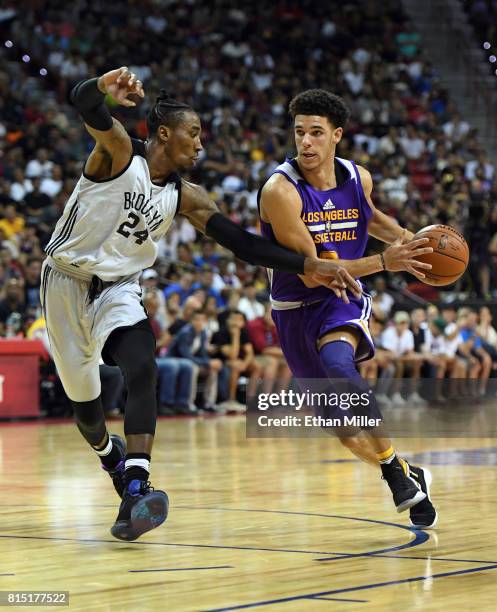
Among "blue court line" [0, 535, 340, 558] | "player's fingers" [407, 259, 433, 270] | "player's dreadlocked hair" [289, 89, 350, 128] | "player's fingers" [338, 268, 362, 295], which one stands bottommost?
"blue court line" [0, 535, 340, 558]

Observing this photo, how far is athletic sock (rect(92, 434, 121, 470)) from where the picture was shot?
6.47 m

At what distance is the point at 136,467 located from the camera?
5.64 metres

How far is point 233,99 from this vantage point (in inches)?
886

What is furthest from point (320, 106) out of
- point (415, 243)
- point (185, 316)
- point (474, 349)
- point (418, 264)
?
point (474, 349)

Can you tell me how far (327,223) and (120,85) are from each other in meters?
1.59

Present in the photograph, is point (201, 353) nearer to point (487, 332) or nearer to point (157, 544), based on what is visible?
point (487, 332)

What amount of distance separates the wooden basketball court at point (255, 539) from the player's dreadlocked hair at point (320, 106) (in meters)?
2.20

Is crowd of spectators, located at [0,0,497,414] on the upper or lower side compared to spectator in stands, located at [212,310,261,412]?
upper

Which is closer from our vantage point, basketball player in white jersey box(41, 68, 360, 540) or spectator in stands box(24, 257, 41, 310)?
basketball player in white jersey box(41, 68, 360, 540)

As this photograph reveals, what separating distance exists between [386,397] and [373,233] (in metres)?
10.6

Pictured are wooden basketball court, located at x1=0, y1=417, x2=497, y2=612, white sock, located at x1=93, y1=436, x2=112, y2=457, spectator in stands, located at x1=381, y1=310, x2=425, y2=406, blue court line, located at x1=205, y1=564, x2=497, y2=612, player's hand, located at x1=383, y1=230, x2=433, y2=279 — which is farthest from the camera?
spectator in stands, located at x1=381, y1=310, x2=425, y2=406

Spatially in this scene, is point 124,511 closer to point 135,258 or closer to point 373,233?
point 135,258

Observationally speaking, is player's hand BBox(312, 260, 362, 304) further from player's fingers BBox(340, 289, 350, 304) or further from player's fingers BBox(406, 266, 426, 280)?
player's fingers BBox(406, 266, 426, 280)

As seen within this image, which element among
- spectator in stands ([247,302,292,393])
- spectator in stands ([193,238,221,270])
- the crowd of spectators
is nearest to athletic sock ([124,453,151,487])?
the crowd of spectators
